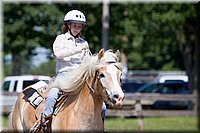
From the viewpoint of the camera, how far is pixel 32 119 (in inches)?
293

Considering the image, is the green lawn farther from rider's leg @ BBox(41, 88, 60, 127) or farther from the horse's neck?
the horse's neck

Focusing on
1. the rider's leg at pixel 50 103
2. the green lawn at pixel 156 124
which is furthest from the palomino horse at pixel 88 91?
the green lawn at pixel 156 124

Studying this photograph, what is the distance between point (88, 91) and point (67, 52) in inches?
23.0

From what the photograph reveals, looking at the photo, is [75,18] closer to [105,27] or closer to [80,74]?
[80,74]

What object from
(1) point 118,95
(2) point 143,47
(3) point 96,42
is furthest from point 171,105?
(1) point 118,95

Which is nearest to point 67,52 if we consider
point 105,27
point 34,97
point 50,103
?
point 50,103

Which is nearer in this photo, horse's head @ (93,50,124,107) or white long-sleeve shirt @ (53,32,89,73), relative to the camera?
horse's head @ (93,50,124,107)

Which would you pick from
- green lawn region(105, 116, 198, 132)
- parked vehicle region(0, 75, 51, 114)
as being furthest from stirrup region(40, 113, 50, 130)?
parked vehicle region(0, 75, 51, 114)

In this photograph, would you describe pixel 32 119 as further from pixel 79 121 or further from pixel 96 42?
pixel 96 42

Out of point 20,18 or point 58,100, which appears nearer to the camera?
point 58,100

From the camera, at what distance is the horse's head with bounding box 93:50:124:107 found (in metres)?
5.89

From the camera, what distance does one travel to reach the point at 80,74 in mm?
6621

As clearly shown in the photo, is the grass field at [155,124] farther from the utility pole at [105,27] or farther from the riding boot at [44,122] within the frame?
the riding boot at [44,122]

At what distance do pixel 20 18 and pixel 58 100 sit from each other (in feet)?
62.5
